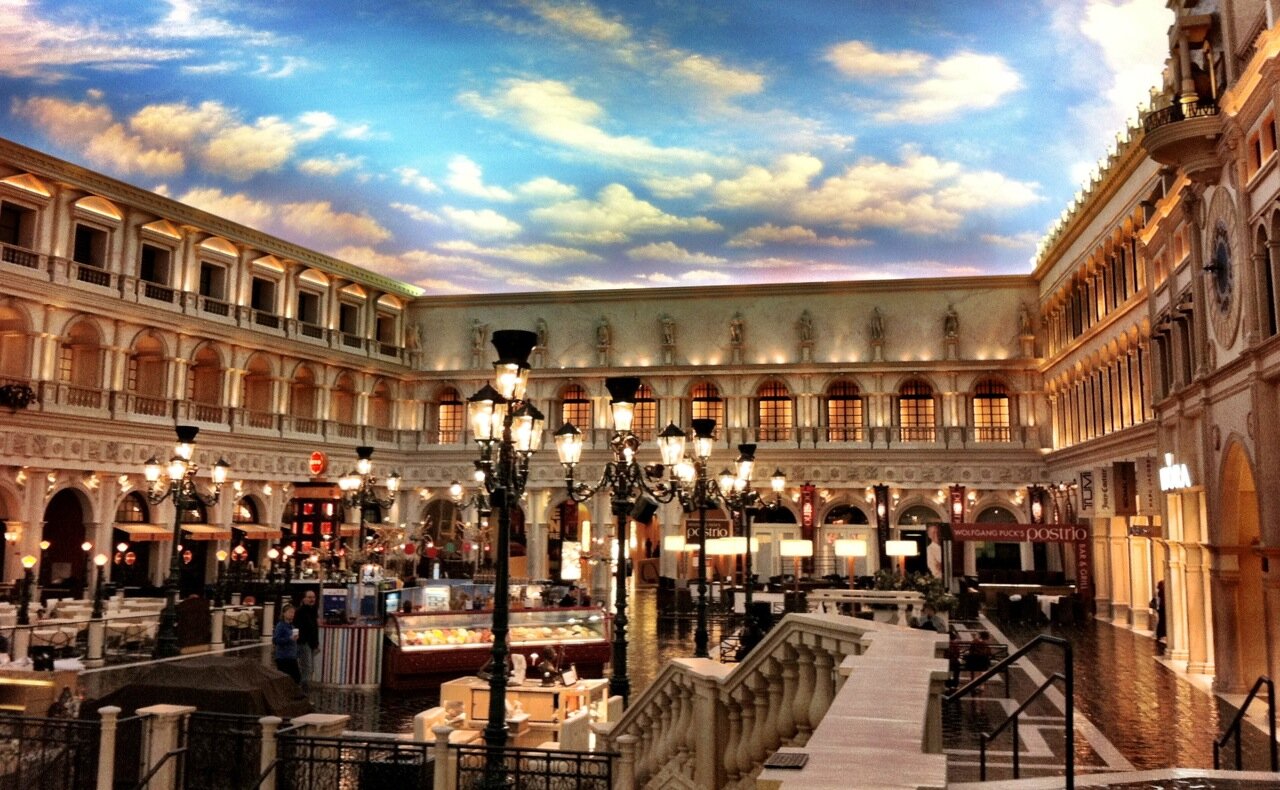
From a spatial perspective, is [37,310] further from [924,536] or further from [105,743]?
[924,536]

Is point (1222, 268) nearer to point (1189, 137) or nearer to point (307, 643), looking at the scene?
point (1189, 137)

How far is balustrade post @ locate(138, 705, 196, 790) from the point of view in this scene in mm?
8484

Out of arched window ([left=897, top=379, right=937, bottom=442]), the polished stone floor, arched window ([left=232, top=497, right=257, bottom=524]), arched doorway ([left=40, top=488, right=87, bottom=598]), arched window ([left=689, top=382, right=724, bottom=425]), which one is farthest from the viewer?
arched window ([left=689, top=382, right=724, bottom=425])

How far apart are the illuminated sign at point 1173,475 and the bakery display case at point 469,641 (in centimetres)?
979

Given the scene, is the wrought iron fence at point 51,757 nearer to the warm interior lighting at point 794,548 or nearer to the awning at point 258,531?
the warm interior lighting at point 794,548

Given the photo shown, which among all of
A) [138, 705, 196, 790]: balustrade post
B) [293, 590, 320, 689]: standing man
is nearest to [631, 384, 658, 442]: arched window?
[293, 590, 320, 689]: standing man

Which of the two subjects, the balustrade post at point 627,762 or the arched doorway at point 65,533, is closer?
the balustrade post at point 627,762

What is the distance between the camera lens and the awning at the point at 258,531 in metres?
30.6

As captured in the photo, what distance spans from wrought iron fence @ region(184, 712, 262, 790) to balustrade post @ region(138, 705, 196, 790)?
15 cm

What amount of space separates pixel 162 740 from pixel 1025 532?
21.7 meters

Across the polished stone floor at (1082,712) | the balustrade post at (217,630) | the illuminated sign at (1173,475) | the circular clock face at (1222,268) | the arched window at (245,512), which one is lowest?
the polished stone floor at (1082,712)

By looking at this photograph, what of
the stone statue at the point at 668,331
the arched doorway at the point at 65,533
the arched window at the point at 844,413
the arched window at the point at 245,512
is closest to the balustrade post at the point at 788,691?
the arched doorway at the point at 65,533

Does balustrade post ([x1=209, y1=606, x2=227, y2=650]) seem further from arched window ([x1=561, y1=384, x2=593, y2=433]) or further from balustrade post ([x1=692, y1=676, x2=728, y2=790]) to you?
arched window ([x1=561, y1=384, x2=593, y2=433])

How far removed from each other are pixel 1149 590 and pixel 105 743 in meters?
23.2
